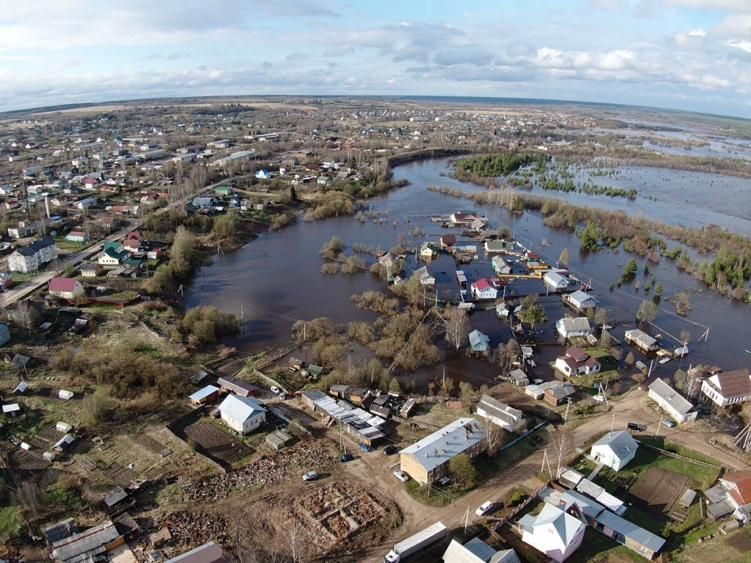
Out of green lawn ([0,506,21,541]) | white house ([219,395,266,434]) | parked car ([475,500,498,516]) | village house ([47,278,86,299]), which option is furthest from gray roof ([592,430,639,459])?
village house ([47,278,86,299])

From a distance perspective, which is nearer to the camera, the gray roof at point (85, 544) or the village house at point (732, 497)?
the gray roof at point (85, 544)

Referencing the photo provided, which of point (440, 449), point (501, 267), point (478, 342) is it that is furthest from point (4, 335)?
point (501, 267)

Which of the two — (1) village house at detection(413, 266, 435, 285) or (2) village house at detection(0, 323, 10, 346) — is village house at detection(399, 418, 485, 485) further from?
(2) village house at detection(0, 323, 10, 346)

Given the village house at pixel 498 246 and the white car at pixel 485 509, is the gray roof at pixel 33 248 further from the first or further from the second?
the white car at pixel 485 509

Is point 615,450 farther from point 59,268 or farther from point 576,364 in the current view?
point 59,268

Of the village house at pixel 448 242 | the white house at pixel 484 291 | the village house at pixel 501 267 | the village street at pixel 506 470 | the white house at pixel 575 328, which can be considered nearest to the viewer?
the village street at pixel 506 470

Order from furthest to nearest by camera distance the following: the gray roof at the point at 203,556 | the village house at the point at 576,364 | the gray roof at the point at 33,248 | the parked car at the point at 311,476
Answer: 1. the gray roof at the point at 33,248
2. the village house at the point at 576,364
3. the parked car at the point at 311,476
4. the gray roof at the point at 203,556

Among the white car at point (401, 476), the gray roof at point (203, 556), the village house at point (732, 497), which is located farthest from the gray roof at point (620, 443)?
the gray roof at point (203, 556)
